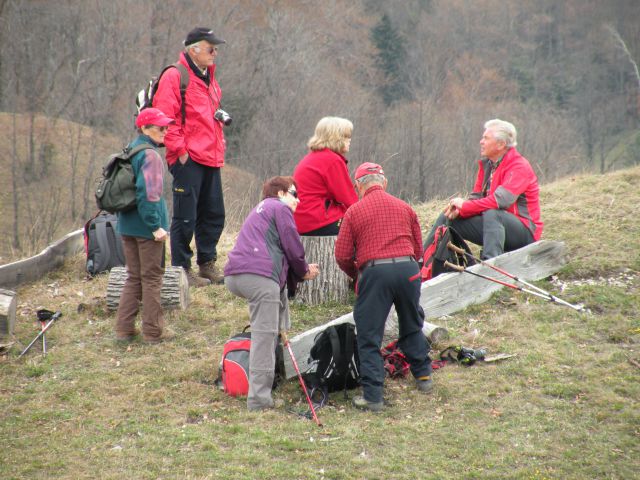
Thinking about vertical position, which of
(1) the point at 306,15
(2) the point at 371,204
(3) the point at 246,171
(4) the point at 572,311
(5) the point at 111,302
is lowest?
(3) the point at 246,171

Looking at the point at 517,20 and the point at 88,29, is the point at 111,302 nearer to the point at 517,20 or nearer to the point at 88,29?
the point at 88,29

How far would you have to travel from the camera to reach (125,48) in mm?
28359

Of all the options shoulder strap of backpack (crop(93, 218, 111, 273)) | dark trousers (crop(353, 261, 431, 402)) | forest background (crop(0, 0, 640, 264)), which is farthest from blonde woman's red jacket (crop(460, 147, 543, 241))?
forest background (crop(0, 0, 640, 264))

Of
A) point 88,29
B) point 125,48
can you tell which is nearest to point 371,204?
point 125,48

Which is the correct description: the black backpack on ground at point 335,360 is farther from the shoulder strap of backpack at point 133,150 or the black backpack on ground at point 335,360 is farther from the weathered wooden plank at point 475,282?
the shoulder strap of backpack at point 133,150

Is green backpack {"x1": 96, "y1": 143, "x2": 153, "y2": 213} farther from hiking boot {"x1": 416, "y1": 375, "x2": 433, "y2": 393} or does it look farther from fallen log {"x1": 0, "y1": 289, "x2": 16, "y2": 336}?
hiking boot {"x1": 416, "y1": 375, "x2": 433, "y2": 393}

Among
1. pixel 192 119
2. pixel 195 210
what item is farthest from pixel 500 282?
pixel 192 119

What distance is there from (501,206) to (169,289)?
318 cm

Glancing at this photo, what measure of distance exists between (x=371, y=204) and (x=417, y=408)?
1.40 meters

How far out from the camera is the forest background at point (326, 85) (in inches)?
1025

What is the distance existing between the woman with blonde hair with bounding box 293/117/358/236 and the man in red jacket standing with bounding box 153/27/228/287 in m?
0.92

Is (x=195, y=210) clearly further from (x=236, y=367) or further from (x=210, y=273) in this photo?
(x=236, y=367)

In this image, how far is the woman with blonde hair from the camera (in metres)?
6.29

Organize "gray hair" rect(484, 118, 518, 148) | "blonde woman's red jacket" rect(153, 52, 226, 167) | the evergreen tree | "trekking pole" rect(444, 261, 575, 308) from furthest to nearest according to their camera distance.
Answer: the evergreen tree
"gray hair" rect(484, 118, 518, 148)
"blonde woman's red jacket" rect(153, 52, 226, 167)
"trekking pole" rect(444, 261, 575, 308)
